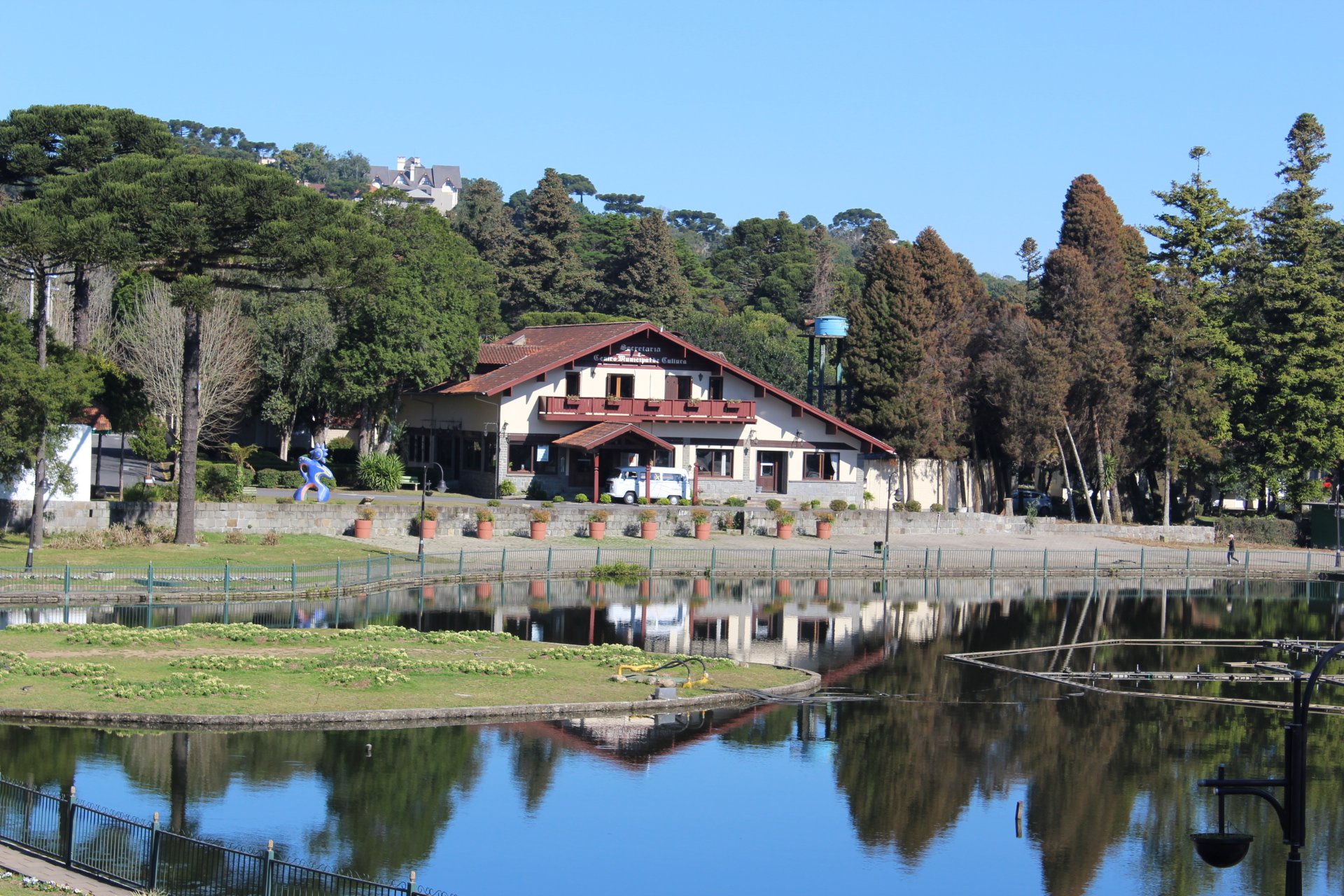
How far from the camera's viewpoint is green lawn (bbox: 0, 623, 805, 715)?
94.8ft

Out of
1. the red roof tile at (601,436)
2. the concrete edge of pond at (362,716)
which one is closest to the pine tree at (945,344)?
the red roof tile at (601,436)

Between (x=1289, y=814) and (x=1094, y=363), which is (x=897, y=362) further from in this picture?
(x=1289, y=814)

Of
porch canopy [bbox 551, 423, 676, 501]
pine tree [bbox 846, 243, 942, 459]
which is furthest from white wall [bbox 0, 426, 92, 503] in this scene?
pine tree [bbox 846, 243, 942, 459]

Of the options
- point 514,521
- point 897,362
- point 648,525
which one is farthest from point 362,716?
point 897,362

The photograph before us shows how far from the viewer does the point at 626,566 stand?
55.2 metres

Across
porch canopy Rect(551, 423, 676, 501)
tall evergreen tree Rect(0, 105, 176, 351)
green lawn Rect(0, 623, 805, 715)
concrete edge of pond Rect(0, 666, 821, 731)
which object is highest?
tall evergreen tree Rect(0, 105, 176, 351)

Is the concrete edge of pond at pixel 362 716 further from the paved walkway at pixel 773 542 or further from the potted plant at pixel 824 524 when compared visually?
the potted plant at pixel 824 524

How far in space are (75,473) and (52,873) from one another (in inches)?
1450

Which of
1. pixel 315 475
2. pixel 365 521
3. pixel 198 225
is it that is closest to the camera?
pixel 198 225

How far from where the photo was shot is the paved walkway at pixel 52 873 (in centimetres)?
1769

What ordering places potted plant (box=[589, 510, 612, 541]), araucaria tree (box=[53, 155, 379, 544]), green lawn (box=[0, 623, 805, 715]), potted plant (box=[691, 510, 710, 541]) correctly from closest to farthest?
1. green lawn (box=[0, 623, 805, 715])
2. araucaria tree (box=[53, 155, 379, 544])
3. potted plant (box=[589, 510, 612, 541])
4. potted plant (box=[691, 510, 710, 541])

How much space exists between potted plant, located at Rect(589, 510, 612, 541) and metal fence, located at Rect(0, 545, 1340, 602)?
2570 mm

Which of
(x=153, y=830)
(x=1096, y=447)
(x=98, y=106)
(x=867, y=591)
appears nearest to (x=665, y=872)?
(x=153, y=830)

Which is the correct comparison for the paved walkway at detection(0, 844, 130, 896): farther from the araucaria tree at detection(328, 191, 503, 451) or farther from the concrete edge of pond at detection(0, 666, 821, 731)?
the araucaria tree at detection(328, 191, 503, 451)
